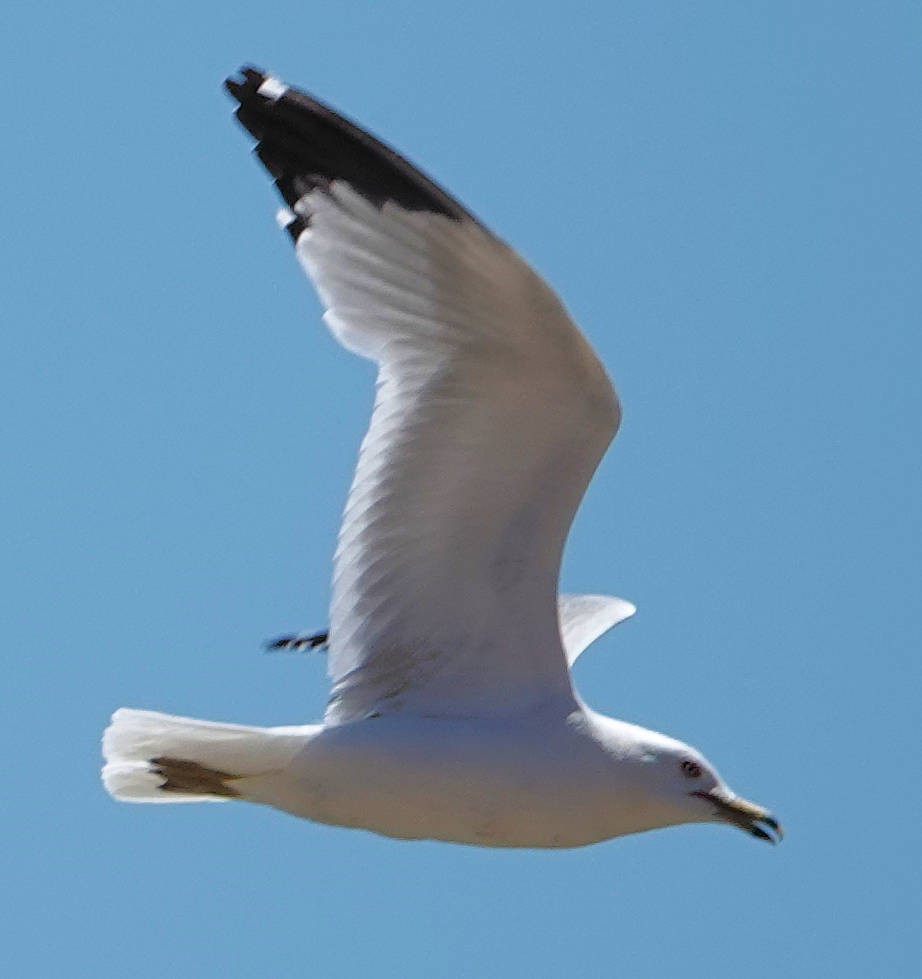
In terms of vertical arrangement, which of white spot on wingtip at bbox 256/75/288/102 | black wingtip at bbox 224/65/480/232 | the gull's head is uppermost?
white spot on wingtip at bbox 256/75/288/102

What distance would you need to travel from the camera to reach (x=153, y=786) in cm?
1025

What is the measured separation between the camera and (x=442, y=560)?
9.91 meters

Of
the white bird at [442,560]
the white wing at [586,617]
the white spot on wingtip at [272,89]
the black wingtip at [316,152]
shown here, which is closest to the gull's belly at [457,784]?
the white bird at [442,560]

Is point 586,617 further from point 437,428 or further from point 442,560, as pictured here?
point 437,428

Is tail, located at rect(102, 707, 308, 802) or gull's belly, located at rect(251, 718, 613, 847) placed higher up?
tail, located at rect(102, 707, 308, 802)

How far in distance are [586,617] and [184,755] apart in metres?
1.92

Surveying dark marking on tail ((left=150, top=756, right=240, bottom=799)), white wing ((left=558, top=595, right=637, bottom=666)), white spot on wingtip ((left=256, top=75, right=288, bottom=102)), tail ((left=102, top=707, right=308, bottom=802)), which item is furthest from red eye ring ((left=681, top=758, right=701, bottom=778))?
white spot on wingtip ((left=256, top=75, right=288, bottom=102))

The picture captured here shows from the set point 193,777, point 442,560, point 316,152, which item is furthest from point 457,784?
point 316,152

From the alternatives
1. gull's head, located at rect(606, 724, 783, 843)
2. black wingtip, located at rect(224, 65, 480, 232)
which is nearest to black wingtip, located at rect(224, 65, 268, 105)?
black wingtip, located at rect(224, 65, 480, 232)

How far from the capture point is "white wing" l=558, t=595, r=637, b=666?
1108 centimetres

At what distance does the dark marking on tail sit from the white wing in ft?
4.84

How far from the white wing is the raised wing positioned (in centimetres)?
100

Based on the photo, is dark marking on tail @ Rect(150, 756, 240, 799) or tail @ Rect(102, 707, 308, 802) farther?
dark marking on tail @ Rect(150, 756, 240, 799)

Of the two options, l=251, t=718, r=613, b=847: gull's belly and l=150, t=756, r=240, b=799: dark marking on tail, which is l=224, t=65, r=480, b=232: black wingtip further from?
l=150, t=756, r=240, b=799: dark marking on tail
